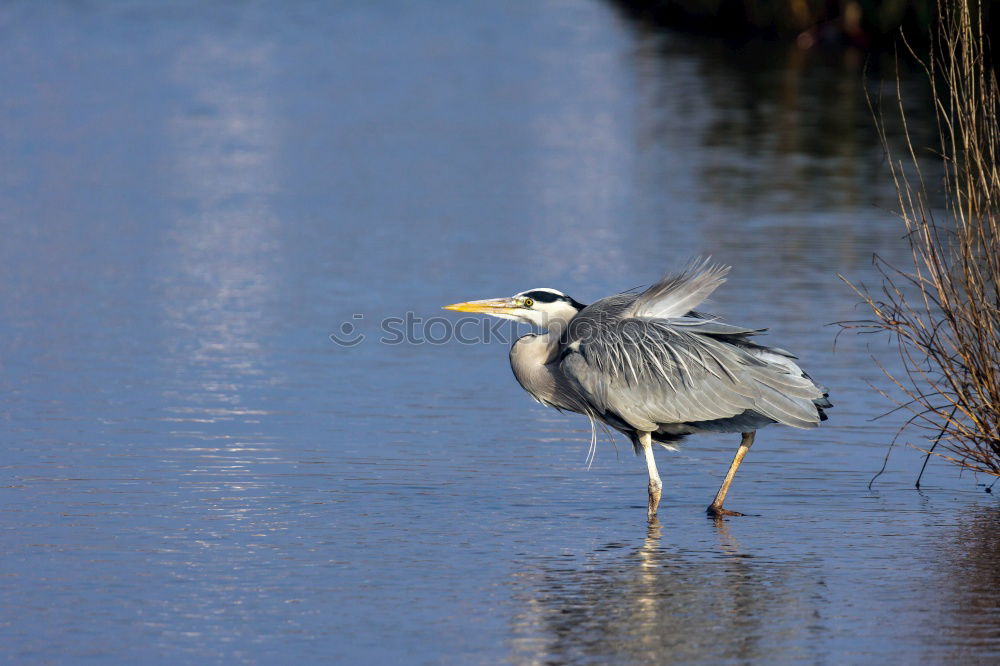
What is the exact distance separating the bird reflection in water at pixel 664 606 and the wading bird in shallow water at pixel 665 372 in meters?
0.78

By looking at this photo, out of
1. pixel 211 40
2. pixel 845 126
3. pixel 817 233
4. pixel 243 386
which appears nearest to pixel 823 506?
pixel 243 386

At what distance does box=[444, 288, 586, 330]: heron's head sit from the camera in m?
9.25

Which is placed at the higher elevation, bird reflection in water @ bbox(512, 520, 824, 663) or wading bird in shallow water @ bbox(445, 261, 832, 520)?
wading bird in shallow water @ bbox(445, 261, 832, 520)

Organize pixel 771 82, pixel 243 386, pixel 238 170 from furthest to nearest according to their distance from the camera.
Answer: pixel 771 82, pixel 238 170, pixel 243 386

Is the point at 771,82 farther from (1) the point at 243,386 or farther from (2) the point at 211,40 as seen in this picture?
(1) the point at 243,386

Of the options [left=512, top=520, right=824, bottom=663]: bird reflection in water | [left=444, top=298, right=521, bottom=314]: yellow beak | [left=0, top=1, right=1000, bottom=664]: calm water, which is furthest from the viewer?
[left=444, top=298, right=521, bottom=314]: yellow beak

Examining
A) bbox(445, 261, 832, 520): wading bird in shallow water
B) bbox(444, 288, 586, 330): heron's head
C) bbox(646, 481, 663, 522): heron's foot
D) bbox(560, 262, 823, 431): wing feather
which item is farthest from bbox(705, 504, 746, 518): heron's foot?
bbox(444, 288, 586, 330): heron's head

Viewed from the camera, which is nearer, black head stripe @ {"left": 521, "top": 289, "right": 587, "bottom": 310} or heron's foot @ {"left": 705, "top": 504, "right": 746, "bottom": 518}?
heron's foot @ {"left": 705, "top": 504, "right": 746, "bottom": 518}

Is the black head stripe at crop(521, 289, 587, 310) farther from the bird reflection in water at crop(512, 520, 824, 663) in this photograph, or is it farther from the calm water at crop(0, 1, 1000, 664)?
the bird reflection in water at crop(512, 520, 824, 663)

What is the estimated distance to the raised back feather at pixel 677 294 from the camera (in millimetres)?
8992

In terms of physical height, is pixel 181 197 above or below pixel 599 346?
above

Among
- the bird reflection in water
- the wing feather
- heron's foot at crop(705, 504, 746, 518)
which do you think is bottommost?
the bird reflection in water

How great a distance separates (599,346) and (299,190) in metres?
11.3

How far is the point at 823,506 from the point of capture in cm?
870
